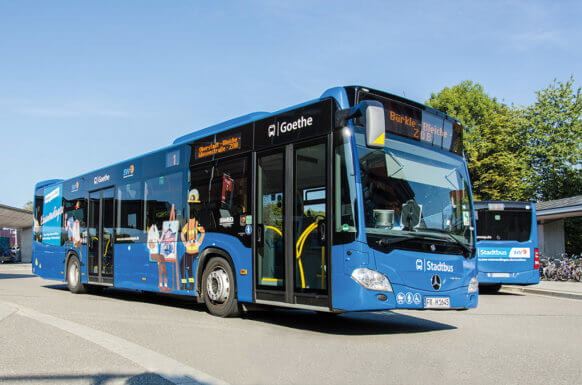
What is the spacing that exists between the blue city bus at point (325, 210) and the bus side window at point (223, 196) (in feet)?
0.06

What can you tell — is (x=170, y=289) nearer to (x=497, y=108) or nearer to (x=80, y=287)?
(x=80, y=287)

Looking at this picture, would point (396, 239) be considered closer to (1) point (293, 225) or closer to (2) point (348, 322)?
(1) point (293, 225)

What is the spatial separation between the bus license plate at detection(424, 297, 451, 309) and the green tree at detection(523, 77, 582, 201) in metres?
35.8

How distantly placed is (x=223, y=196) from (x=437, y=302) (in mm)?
3930

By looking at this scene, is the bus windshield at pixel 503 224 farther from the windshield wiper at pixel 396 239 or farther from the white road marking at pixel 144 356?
the white road marking at pixel 144 356

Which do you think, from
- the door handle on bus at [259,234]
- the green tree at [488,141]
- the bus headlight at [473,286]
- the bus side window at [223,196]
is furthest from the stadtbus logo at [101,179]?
the green tree at [488,141]

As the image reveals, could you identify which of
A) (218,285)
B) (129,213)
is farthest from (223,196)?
(129,213)

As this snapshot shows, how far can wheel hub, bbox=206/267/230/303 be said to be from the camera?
9211 millimetres

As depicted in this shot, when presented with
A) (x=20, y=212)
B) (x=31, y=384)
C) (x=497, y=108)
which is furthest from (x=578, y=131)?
(x=20, y=212)

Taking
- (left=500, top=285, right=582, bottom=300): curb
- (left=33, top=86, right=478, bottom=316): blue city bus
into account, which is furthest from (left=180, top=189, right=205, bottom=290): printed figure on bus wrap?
(left=500, top=285, right=582, bottom=300): curb

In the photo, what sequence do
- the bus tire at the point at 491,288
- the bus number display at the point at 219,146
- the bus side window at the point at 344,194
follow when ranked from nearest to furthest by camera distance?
the bus side window at the point at 344,194, the bus number display at the point at 219,146, the bus tire at the point at 491,288

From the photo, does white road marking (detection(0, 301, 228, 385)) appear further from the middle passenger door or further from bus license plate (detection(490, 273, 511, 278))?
bus license plate (detection(490, 273, 511, 278))

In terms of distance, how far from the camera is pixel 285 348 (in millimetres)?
6539

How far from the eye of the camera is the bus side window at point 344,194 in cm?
707
